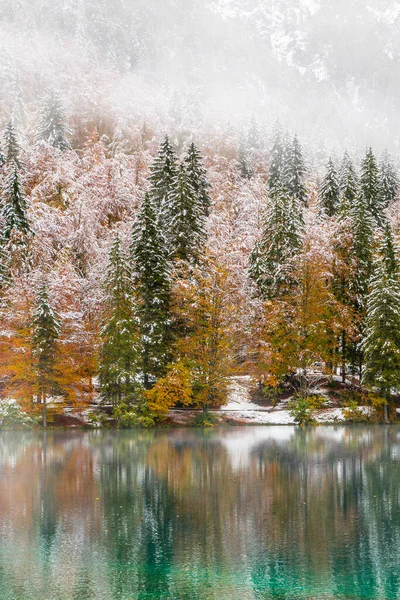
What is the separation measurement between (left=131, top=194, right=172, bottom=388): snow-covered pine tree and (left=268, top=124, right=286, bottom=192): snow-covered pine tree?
112 feet

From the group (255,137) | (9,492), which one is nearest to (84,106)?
(255,137)

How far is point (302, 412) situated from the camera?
4909 cm

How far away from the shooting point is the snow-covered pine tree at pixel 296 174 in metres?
78.7

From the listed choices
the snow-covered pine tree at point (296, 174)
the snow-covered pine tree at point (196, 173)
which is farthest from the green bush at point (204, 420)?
the snow-covered pine tree at point (296, 174)

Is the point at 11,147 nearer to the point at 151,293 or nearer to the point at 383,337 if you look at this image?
the point at 151,293

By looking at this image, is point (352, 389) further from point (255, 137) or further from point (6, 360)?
point (255, 137)

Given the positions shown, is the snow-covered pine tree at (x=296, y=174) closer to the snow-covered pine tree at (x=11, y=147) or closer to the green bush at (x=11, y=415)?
the snow-covered pine tree at (x=11, y=147)

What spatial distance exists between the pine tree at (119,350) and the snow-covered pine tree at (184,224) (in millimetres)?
7605

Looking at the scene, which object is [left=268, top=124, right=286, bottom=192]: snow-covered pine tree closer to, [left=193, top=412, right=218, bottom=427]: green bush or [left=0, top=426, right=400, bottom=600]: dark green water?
[left=193, top=412, right=218, bottom=427]: green bush

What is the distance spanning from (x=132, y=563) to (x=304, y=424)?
36.4 meters

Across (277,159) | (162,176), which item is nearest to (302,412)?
(162,176)

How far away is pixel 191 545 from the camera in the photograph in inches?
627

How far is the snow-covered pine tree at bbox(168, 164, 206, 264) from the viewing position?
176ft

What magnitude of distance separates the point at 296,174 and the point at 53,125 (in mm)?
37262
